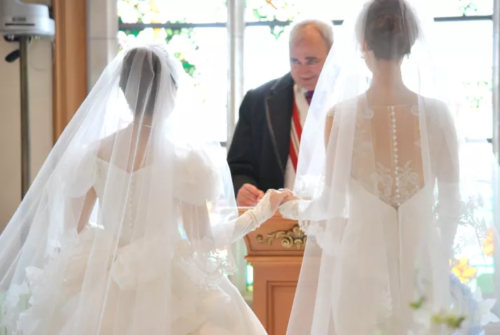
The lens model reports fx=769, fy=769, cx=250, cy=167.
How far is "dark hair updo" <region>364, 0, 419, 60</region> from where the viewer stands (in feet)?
8.89

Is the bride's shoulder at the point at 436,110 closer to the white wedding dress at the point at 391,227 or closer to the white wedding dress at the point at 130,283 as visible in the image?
the white wedding dress at the point at 391,227

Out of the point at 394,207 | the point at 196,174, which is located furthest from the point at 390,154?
the point at 196,174

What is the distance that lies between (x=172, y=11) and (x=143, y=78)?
10.4 feet

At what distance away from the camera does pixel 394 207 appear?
105 inches

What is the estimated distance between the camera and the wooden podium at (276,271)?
3404 mm

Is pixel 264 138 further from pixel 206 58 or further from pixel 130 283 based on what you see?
pixel 130 283

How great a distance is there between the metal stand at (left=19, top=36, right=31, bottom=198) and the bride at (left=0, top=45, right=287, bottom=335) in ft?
7.82

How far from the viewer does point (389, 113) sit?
106 inches

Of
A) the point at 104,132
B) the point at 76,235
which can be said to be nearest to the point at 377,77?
Answer: the point at 104,132

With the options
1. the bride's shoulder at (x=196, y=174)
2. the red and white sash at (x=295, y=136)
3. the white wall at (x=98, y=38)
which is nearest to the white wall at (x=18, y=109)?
the white wall at (x=98, y=38)

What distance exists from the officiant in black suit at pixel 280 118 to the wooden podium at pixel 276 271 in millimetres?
780

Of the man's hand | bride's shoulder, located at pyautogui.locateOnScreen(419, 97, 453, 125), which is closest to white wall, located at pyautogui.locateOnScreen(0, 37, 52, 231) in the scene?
the man's hand

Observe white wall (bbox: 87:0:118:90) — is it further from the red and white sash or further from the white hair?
the white hair

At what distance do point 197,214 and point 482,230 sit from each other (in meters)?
1.03
